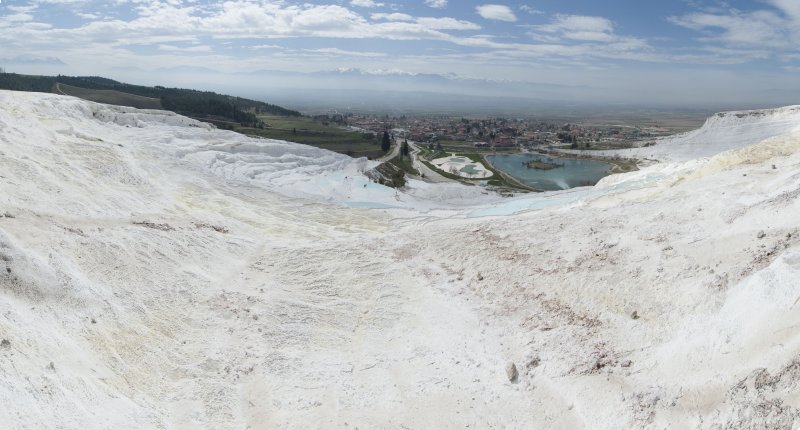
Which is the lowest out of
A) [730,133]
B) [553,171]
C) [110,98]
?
[553,171]

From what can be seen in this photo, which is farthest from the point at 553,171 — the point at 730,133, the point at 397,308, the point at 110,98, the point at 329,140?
the point at 110,98

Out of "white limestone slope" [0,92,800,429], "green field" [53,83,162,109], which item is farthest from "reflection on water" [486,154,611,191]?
"green field" [53,83,162,109]

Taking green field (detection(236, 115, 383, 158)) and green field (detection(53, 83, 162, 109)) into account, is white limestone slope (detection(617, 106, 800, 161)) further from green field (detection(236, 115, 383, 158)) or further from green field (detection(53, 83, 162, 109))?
green field (detection(53, 83, 162, 109))

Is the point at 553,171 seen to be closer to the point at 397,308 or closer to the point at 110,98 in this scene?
the point at 397,308

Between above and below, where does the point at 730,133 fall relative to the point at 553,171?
above

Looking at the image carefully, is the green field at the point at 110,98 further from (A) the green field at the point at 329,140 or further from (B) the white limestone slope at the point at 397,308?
(B) the white limestone slope at the point at 397,308

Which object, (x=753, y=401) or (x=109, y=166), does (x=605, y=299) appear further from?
(x=109, y=166)
